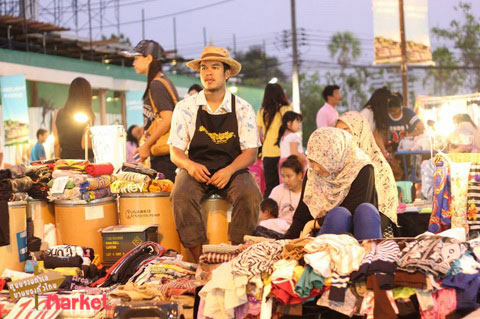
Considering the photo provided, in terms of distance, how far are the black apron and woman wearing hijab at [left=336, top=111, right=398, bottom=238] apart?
80 centimetres

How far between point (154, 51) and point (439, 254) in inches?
162

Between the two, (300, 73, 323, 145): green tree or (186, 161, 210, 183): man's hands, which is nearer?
(186, 161, 210, 183): man's hands

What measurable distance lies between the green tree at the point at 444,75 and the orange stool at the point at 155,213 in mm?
36746

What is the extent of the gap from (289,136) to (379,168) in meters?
3.96

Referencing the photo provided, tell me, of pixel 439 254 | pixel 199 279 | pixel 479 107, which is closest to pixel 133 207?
Result: pixel 199 279

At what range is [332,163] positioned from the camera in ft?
16.9

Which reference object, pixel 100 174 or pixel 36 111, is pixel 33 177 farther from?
pixel 36 111

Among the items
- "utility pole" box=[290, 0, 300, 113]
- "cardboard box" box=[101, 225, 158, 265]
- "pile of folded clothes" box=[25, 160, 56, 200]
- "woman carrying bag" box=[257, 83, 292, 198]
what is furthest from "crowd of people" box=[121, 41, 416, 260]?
"utility pole" box=[290, 0, 300, 113]

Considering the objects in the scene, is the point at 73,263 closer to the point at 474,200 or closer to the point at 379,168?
the point at 379,168

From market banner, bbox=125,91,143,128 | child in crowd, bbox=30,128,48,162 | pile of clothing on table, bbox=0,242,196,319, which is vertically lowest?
pile of clothing on table, bbox=0,242,196,319

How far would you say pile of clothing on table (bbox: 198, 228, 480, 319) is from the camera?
3.65m

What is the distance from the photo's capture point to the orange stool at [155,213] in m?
6.05

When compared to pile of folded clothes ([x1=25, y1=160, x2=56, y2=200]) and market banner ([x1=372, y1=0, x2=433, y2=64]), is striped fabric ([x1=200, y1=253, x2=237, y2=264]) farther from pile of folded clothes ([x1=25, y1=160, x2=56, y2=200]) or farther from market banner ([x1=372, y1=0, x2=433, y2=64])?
market banner ([x1=372, y1=0, x2=433, y2=64])

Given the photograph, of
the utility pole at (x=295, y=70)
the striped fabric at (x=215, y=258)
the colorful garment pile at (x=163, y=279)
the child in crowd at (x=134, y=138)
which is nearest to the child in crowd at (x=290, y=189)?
the colorful garment pile at (x=163, y=279)
